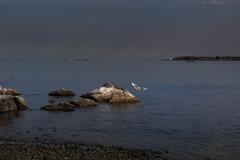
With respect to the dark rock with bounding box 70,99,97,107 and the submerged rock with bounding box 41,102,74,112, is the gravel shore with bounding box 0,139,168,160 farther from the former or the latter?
the dark rock with bounding box 70,99,97,107

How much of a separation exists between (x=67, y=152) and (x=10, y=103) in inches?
841

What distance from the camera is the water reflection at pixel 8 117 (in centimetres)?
3988

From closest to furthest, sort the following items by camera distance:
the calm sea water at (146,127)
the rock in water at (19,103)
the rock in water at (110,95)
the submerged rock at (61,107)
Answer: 1. the calm sea water at (146,127)
2. the rock in water at (19,103)
3. the submerged rock at (61,107)
4. the rock in water at (110,95)

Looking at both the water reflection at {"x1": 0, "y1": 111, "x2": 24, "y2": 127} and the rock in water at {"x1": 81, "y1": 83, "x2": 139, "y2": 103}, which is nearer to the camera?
the water reflection at {"x1": 0, "y1": 111, "x2": 24, "y2": 127}

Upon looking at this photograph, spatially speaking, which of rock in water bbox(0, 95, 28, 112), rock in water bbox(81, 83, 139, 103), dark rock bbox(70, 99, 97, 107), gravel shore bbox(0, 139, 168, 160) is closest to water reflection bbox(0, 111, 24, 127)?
rock in water bbox(0, 95, 28, 112)

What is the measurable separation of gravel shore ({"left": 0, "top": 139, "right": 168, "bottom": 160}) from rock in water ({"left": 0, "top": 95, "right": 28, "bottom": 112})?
1595cm

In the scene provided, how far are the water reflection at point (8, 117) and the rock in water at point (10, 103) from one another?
698mm

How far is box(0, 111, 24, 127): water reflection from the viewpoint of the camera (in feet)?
131

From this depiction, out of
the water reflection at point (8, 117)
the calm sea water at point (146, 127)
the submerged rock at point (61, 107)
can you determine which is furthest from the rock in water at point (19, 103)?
the submerged rock at point (61, 107)

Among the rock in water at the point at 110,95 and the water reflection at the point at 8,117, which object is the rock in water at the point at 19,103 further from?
the rock in water at the point at 110,95

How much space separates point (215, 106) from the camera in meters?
54.3

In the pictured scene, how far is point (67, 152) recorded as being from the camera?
26266mm

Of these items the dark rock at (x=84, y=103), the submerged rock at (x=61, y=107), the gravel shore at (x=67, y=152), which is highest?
the dark rock at (x=84, y=103)

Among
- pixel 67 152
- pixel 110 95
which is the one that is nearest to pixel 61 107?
pixel 110 95
